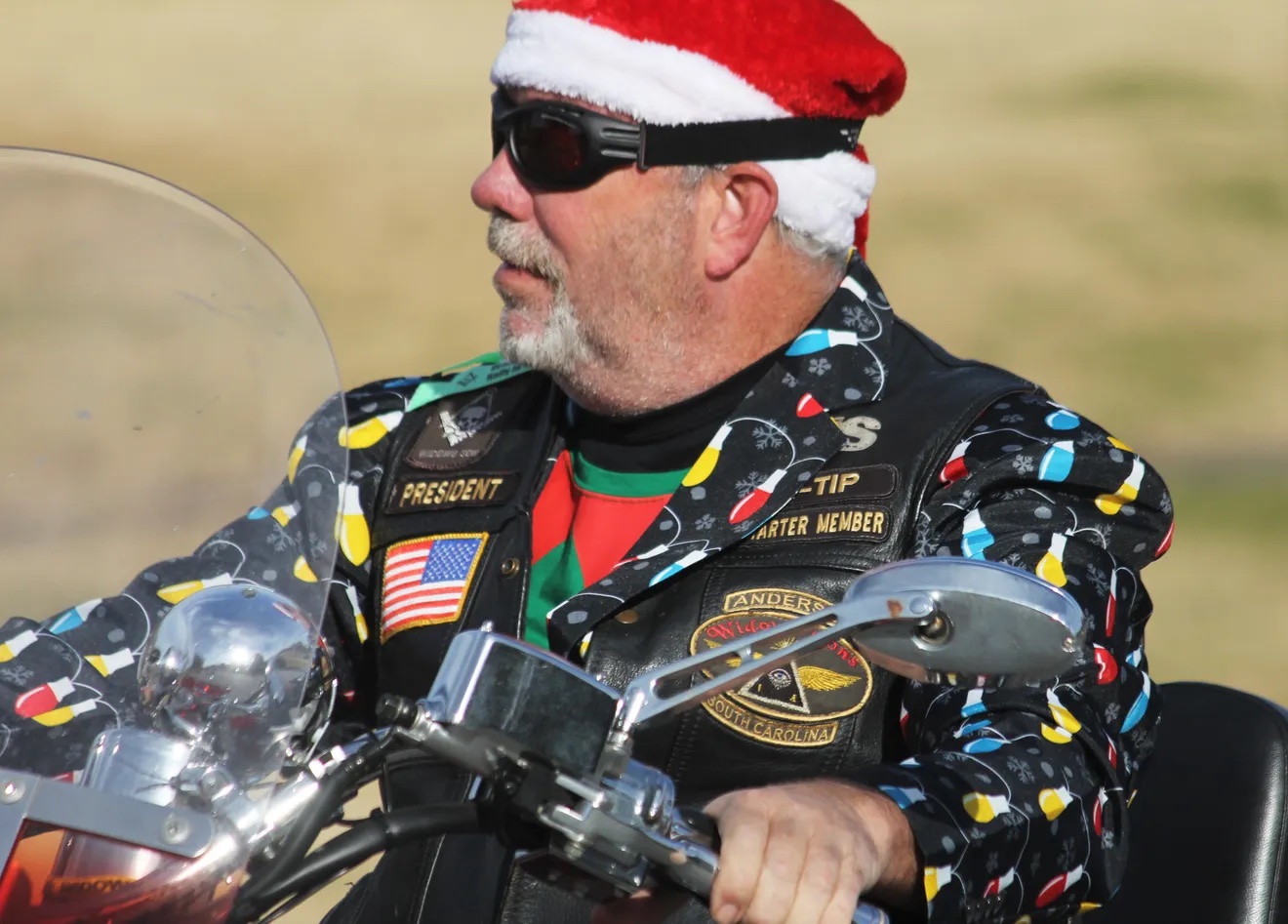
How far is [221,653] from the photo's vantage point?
134 cm

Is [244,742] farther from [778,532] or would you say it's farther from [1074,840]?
[778,532]

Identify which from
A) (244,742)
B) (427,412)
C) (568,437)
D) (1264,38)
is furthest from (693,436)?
(1264,38)

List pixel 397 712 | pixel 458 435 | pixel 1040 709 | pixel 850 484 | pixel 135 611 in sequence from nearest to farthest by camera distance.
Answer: pixel 397 712, pixel 135 611, pixel 1040 709, pixel 850 484, pixel 458 435

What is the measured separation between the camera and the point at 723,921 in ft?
4.32

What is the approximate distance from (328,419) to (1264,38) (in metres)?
11.7

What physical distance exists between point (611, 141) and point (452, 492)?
18.7 inches

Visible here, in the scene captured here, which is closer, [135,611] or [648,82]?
[135,611]

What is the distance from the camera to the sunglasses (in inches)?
90.8

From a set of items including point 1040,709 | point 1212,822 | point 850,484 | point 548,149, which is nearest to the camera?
point 1040,709

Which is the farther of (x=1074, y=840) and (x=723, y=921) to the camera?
(x=1074, y=840)

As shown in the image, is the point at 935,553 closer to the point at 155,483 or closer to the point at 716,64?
the point at 716,64

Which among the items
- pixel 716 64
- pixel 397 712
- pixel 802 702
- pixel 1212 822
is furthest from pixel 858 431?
pixel 397 712

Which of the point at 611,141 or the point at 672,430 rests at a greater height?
the point at 611,141

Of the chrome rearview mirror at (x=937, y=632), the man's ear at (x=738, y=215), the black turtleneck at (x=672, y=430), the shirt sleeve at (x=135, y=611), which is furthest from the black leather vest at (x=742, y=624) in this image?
the chrome rearview mirror at (x=937, y=632)
